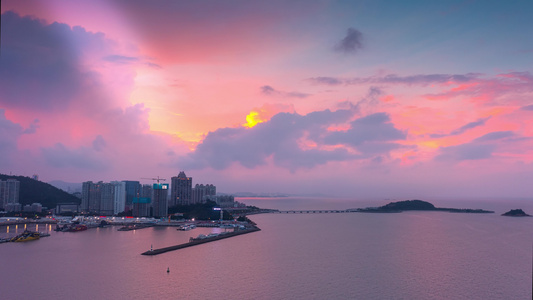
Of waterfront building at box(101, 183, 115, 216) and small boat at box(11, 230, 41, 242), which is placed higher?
waterfront building at box(101, 183, 115, 216)

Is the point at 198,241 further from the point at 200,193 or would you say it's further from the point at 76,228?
the point at 200,193

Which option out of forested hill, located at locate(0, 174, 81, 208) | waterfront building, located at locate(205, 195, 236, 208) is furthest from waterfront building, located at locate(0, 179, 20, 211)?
waterfront building, located at locate(205, 195, 236, 208)

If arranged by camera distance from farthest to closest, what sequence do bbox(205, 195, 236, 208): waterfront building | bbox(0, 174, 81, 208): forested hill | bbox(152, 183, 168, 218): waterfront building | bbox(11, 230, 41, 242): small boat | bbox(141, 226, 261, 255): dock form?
1. bbox(205, 195, 236, 208): waterfront building
2. bbox(0, 174, 81, 208): forested hill
3. bbox(152, 183, 168, 218): waterfront building
4. bbox(11, 230, 41, 242): small boat
5. bbox(141, 226, 261, 255): dock

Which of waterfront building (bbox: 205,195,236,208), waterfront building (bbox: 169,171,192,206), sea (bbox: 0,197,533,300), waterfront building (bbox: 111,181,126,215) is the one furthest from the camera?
waterfront building (bbox: 205,195,236,208)

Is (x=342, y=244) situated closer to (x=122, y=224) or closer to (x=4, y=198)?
(x=122, y=224)

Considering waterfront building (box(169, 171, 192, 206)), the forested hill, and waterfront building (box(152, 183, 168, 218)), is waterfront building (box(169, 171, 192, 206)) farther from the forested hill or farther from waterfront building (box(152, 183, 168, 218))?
the forested hill

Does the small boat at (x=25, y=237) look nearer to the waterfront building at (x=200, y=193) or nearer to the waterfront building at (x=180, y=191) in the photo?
the waterfront building at (x=180, y=191)

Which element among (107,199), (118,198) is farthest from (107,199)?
(118,198)

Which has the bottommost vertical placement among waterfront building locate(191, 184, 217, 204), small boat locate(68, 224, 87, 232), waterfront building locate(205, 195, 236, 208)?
small boat locate(68, 224, 87, 232)
